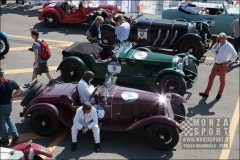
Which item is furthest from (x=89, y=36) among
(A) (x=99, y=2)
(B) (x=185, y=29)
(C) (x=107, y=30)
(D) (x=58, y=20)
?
(A) (x=99, y=2)

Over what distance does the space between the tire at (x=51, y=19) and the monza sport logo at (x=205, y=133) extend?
7941 millimetres

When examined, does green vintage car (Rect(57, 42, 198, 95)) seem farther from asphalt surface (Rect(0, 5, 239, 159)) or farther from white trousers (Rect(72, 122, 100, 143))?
white trousers (Rect(72, 122, 100, 143))

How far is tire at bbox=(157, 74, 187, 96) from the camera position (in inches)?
395

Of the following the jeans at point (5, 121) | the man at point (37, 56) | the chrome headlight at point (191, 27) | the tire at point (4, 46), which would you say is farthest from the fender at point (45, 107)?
the chrome headlight at point (191, 27)

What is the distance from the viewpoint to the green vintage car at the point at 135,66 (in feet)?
33.3

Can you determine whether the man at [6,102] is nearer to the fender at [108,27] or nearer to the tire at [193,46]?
the fender at [108,27]

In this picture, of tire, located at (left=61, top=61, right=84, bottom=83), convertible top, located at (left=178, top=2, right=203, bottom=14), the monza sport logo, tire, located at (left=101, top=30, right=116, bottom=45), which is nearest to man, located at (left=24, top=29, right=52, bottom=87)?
tire, located at (left=61, top=61, right=84, bottom=83)

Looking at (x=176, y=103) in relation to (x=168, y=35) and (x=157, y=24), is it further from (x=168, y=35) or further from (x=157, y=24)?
(x=157, y=24)

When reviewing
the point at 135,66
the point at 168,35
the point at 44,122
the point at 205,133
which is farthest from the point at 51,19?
the point at 205,133

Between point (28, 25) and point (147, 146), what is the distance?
9.27 metres

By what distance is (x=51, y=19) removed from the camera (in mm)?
15516

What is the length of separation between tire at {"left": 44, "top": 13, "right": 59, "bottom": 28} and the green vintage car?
4784 millimetres

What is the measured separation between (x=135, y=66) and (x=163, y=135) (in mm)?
Answer: 2802

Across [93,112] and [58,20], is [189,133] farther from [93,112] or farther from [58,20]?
[58,20]
